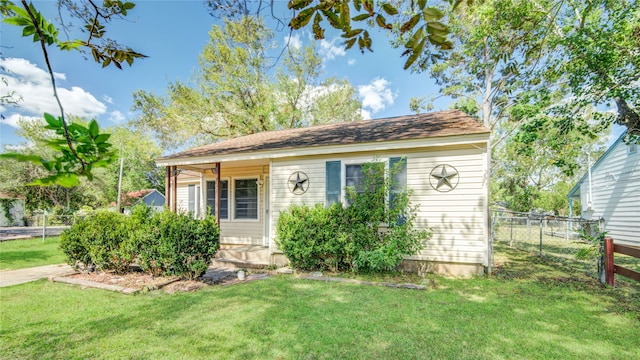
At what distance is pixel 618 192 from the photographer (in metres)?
11.7

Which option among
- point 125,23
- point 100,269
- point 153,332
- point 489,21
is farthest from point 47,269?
point 489,21

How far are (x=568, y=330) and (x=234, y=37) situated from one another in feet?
61.4

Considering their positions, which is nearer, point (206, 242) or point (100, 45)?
point (100, 45)

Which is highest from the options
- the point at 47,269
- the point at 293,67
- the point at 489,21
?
the point at 293,67

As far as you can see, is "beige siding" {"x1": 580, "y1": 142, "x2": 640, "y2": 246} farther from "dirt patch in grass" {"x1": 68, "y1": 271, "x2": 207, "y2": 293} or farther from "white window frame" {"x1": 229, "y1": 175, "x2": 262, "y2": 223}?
"dirt patch in grass" {"x1": 68, "y1": 271, "x2": 207, "y2": 293}

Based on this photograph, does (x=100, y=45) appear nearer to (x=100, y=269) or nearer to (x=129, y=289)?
(x=129, y=289)

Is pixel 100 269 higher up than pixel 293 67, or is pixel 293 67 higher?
pixel 293 67

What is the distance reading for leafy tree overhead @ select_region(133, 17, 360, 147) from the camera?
56.3ft

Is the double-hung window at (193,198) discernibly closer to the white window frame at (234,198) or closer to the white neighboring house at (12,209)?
the white window frame at (234,198)

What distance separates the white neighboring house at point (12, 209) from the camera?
2194 cm

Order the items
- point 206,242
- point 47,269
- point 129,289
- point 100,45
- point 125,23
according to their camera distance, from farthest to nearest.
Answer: point 47,269 < point 206,242 < point 129,289 < point 125,23 < point 100,45

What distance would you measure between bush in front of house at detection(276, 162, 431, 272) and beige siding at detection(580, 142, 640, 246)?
8.73m

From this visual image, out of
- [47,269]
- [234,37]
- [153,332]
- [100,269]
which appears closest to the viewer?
[153,332]

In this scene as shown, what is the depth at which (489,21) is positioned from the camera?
6684mm
